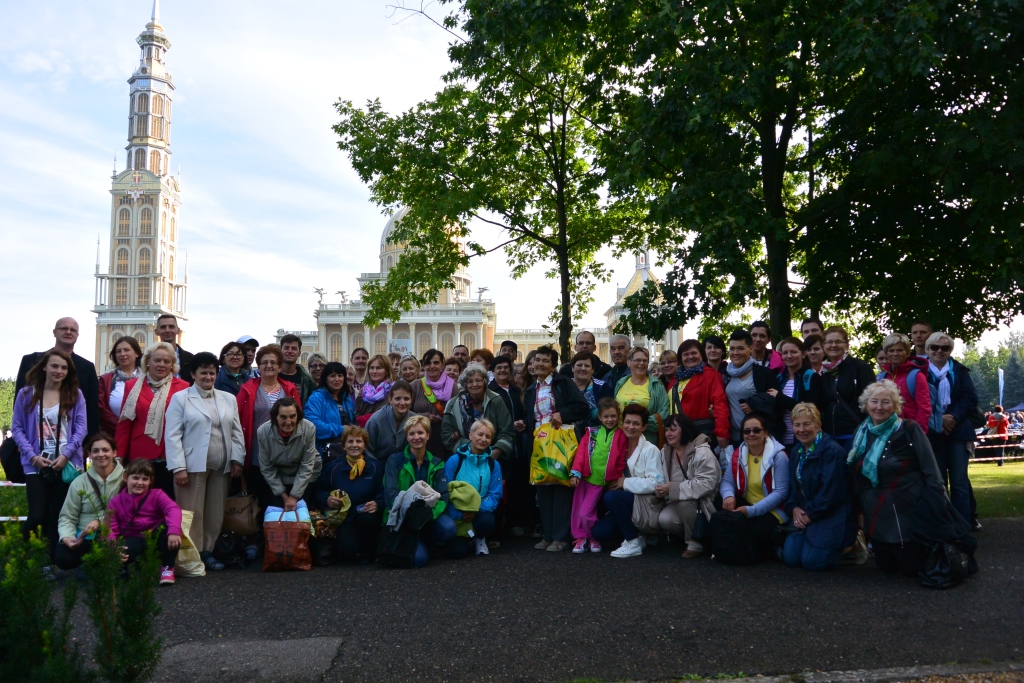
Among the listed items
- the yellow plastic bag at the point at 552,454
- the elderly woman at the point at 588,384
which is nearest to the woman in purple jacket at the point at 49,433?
the yellow plastic bag at the point at 552,454

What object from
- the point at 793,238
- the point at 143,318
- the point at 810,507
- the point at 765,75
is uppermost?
the point at 143,318

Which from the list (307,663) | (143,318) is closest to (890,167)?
(307,663)

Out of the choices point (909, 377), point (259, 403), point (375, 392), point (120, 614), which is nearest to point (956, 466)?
point (909, 377)

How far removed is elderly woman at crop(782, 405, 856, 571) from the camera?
6.55 m

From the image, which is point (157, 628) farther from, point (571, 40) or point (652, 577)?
point (571, 40)

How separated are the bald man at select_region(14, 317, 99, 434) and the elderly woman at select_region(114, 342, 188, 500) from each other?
239mm

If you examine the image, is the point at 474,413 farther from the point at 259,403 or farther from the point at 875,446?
the point at 875,446

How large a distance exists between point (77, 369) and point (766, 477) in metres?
6.16

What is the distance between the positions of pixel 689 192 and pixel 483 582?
19.4 feet

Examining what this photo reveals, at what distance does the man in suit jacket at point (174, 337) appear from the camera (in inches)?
329

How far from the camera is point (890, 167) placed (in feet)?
33.3

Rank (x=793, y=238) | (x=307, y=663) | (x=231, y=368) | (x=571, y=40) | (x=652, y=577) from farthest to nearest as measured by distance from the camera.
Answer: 1. (x=571, y=40)
2. (x=793, y=238)
3. (x=231, y=368)
4. (x=652, y=577)
5. (x=307, y=663)

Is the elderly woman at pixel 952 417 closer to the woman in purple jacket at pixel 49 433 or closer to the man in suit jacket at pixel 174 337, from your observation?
the man in suit jacket at pixel 174 337

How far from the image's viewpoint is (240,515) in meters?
7.51
